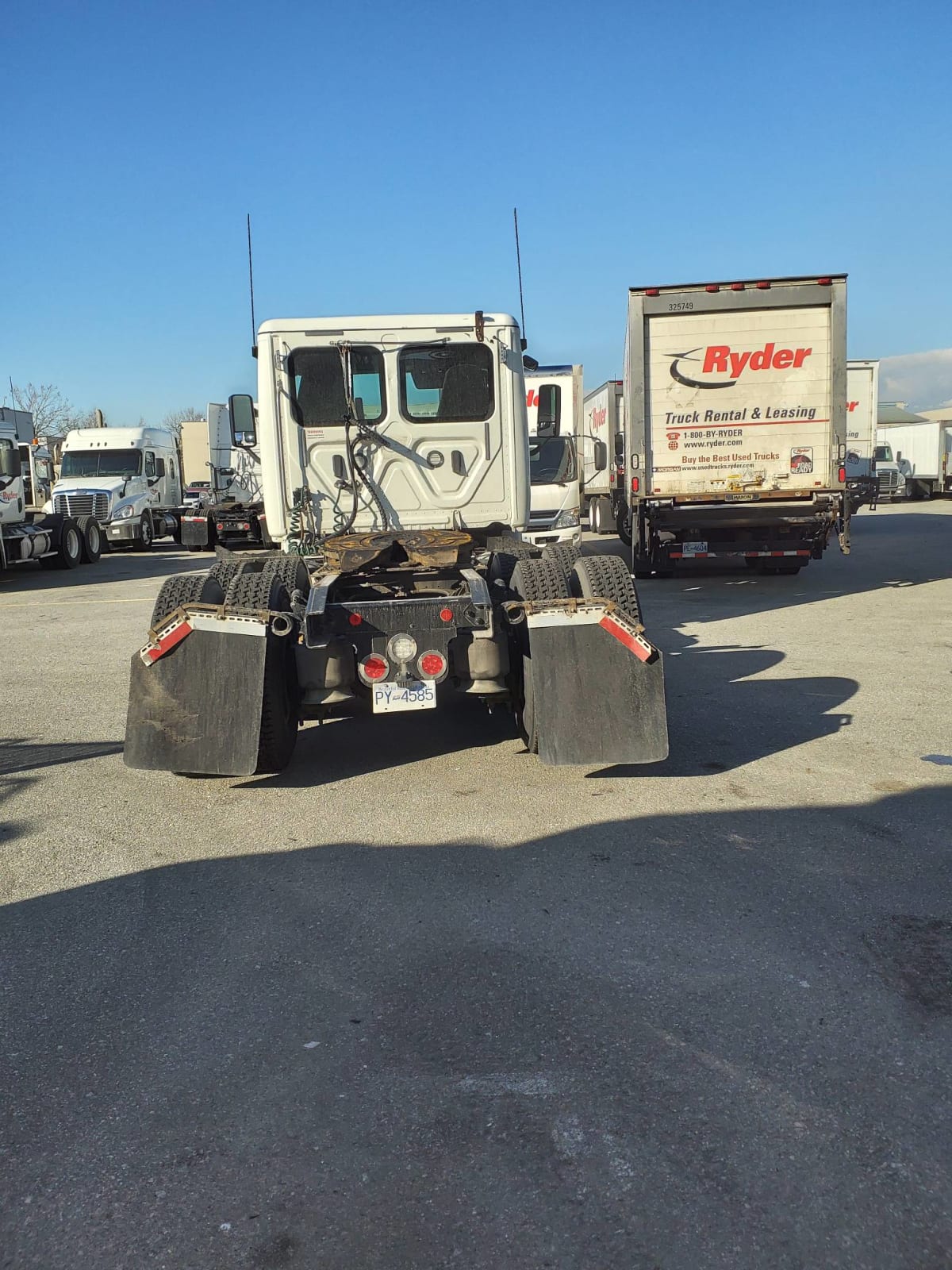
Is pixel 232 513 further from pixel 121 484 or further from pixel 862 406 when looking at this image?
pixel 862 406

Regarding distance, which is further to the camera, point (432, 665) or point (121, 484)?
point (121, 484)

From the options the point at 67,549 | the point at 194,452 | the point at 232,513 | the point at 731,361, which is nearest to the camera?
the point at 731,361

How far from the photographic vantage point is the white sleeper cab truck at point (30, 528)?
2025cm

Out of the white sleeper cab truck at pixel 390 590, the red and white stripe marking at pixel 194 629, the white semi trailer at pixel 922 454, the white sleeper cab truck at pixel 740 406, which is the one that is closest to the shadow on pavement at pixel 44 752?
the white sleeper cab truck at pixel 390 590

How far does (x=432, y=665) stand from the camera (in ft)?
19.1

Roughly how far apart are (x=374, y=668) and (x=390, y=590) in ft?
3.56

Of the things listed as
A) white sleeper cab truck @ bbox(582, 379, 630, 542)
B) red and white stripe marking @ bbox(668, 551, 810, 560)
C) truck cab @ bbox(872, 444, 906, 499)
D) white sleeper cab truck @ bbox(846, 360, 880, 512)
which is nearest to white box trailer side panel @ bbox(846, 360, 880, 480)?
white sleeper cab truck @ bbox(846, 360, 880, 512)

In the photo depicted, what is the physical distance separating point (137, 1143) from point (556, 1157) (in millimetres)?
1097

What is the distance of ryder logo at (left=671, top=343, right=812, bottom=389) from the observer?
44.9ft

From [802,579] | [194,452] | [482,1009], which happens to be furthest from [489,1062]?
[194,452]

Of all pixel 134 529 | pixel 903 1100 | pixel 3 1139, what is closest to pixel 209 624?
pixel 3 1139

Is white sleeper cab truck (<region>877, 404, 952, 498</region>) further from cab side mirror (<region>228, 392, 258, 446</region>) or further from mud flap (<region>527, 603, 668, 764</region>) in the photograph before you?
mud flap (<region>527, 603, 668, 764</region>)

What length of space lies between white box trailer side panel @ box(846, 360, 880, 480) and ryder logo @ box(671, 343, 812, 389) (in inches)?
498

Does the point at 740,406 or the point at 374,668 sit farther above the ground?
the point at 740,406
